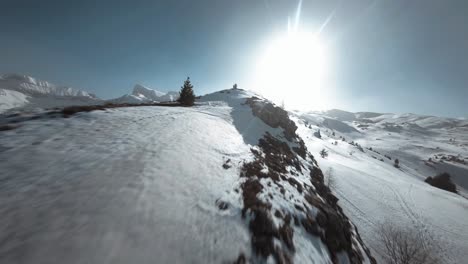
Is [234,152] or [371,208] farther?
[371,208]

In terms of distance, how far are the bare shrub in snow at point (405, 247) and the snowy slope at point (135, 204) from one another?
5575 mm

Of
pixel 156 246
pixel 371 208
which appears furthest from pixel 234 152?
pixel 371 208

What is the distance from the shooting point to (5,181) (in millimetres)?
5684

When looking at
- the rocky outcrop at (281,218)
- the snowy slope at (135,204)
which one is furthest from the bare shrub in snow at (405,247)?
the snowy slope at (135,204)

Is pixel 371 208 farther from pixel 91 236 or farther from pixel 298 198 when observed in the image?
pixel 91 236

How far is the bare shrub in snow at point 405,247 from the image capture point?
1451 centimetres

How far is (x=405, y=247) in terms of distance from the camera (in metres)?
14.6

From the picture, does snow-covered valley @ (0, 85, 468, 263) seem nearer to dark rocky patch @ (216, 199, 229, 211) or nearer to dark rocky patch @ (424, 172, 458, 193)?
dark rocky patch @ (216, 199, 229, 211)

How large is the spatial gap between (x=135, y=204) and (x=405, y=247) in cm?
2256

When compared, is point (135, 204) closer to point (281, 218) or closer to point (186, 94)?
point (281, 218)

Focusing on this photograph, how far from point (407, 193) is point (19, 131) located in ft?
160

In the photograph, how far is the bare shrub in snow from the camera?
571 inches

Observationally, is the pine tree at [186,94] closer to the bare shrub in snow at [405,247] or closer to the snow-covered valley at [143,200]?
the snow-covered valley at [143,200]

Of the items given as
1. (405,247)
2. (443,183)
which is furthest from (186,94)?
(443,183)
